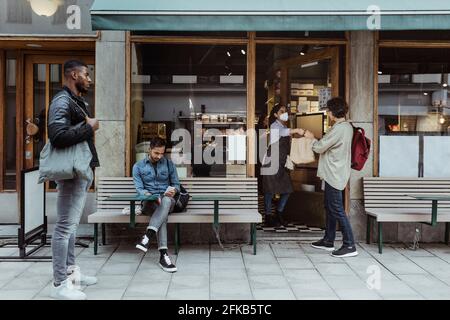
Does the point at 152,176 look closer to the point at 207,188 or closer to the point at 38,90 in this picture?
the point at 207,188

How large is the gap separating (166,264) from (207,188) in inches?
62.7

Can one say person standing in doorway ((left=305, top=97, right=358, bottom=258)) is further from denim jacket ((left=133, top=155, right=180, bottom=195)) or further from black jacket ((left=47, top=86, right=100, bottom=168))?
black jacket ((left=47, top=86, right=100, bottom=168))

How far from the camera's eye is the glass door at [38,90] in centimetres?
806

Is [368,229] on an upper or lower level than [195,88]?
lower

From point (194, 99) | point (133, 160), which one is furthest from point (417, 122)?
point (133, 160)

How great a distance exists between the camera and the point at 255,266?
5.90 meters

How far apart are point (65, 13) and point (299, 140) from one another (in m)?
3.90

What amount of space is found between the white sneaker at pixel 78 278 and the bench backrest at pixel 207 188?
176 centimetres


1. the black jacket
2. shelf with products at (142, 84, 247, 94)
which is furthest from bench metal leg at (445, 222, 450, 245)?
the black jacket

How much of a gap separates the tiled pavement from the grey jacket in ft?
3.10

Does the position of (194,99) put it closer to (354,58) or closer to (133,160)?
(133,160)

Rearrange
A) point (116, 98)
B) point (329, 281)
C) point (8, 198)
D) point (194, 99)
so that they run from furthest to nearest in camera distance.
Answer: point (8, 198), point (194, 99), point (116, 98), point (329, 281)

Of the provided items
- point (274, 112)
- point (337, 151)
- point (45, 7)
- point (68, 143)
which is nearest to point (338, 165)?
point (337, 151)

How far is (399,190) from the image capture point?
7023 millimetres
